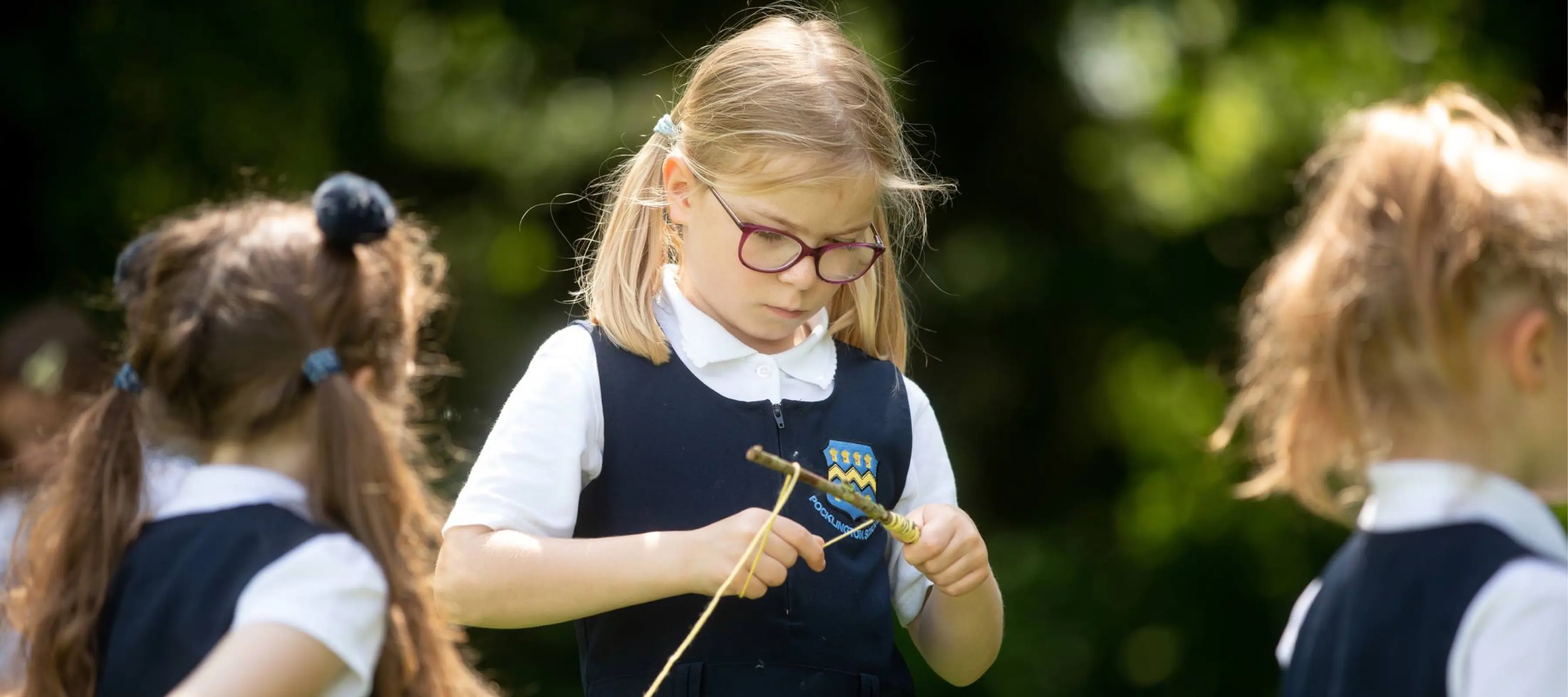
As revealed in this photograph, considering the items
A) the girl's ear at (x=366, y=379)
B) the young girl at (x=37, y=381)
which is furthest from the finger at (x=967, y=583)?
the young girl at (x=37, y=381)

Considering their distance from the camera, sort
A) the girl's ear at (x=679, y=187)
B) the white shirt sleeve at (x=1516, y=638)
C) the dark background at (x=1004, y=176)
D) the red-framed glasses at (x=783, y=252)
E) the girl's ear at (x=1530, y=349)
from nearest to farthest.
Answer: the white shirt sleeve at (x=1516, y=638), the girl's ear at (x=1530, y=349), the red-framed glasses at (x=783, y=252), the girl's ear at (x=679, y=187), the dark background at (x=1004, y=176)

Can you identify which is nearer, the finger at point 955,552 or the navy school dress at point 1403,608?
the navy school dress at point 1403,608

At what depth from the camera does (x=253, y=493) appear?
167cm

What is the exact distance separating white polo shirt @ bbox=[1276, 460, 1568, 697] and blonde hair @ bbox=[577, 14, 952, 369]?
2.61ft

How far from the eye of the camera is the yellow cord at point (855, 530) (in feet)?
5.92

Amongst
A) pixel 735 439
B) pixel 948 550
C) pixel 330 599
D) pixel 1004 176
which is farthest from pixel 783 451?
pixel 1004 176

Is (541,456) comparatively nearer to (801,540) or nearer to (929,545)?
(801,540)

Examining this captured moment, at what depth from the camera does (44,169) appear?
444 cm

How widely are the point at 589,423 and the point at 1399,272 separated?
94 centimetres

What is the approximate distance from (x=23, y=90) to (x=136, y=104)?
1.05ft

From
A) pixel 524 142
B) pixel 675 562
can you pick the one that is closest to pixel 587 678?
pixel 675 562

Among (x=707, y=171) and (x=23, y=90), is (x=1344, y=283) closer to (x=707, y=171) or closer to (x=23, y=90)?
(x=707, y=171)

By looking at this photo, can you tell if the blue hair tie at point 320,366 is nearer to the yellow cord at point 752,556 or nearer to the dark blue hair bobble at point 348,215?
the dark blue hair bobble at point 348,215

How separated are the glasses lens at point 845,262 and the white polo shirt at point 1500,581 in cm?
71
